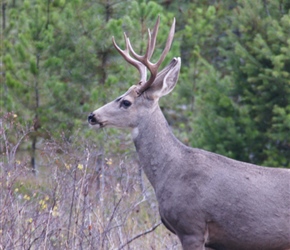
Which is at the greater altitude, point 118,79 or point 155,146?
point 155,146

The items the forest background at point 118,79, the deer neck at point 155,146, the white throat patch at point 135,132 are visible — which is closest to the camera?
the deer neck at point 155,146

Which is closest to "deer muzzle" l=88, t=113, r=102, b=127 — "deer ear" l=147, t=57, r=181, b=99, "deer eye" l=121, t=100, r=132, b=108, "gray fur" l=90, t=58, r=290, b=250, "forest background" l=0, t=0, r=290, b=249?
"deer eye" l=121, t=100, r=132, b=108

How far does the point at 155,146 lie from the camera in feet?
25.2

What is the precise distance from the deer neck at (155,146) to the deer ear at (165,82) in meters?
0.17

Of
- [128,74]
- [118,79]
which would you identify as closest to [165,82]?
[118,79]

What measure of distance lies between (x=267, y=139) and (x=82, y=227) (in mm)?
5919

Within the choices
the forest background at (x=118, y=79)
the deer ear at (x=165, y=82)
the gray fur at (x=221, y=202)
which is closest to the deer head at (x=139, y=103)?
the deer ear at (x=165, y=82)

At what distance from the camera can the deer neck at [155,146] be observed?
755cm

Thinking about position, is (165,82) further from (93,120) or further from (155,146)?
(93,120)

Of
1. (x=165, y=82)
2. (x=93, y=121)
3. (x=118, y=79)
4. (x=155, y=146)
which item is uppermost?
(x=165, y=82)

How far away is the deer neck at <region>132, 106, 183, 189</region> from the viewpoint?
7.55 m

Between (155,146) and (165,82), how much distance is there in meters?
0.68

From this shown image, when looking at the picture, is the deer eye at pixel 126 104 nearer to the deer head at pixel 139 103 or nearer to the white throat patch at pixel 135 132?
the deer head at pixel 139 103

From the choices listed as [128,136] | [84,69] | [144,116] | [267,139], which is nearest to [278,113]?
[267,139]
